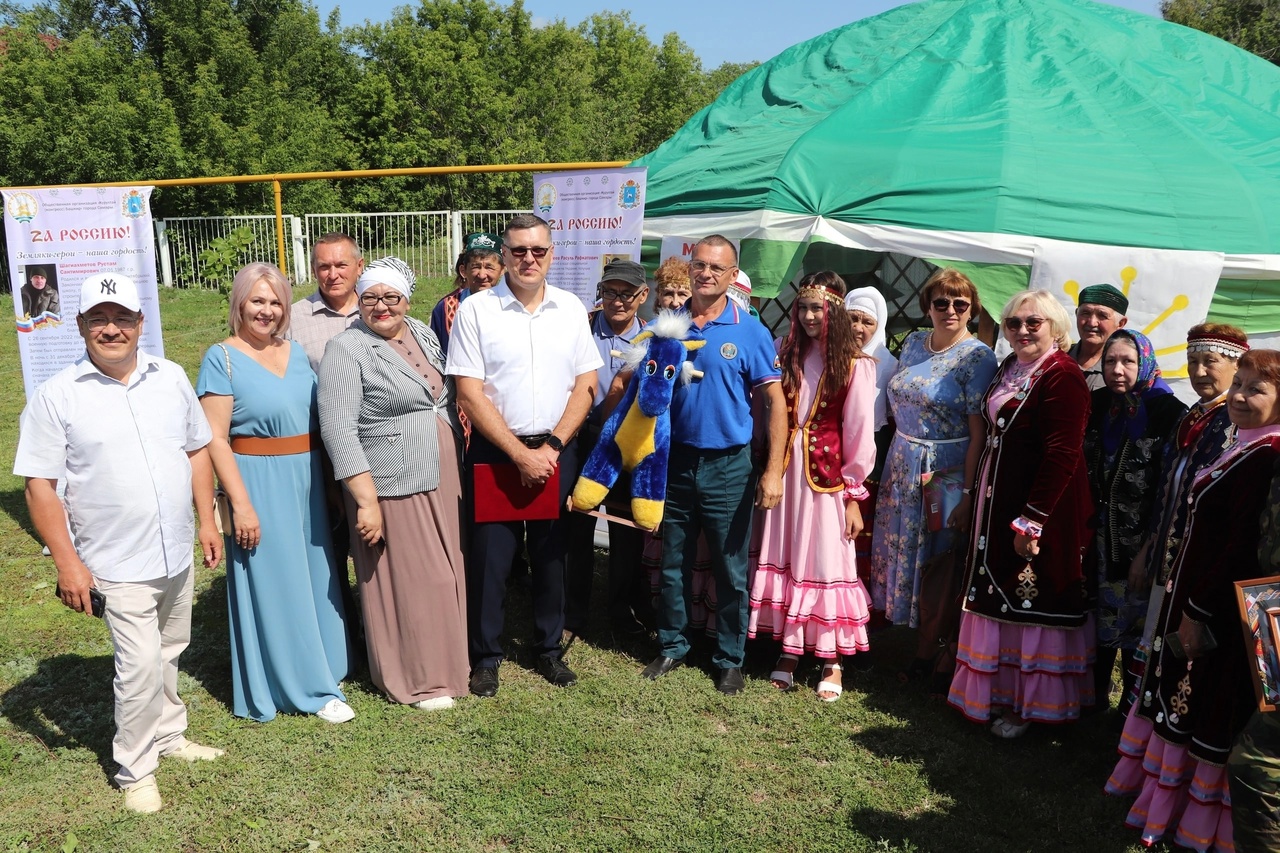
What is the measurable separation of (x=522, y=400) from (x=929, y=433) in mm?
1621

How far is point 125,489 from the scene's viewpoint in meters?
2.91

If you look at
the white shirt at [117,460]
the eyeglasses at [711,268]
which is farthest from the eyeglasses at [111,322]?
the eyeglasses at [711,268]

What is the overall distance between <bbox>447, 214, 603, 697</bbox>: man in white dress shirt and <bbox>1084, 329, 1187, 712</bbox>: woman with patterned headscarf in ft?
6.39

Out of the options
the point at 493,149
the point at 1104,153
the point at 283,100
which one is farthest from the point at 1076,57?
the point at 493,149

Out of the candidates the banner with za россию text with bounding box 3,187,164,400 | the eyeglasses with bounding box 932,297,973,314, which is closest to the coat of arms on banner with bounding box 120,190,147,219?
the banner with za россию text with bounding box 3,187,164,400

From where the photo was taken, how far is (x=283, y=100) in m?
22.6

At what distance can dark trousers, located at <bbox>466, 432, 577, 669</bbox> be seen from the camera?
3.82 metres

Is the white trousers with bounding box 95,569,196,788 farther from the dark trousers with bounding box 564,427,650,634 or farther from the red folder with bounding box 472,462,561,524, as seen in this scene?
the dark trousers with bounding box 564,427,650,634

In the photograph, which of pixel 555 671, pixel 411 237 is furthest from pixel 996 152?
pixel 411 237

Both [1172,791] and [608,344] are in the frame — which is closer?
[1172,791]

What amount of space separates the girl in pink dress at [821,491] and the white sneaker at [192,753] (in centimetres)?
218

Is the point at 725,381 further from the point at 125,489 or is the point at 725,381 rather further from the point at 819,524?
the point at 125,489

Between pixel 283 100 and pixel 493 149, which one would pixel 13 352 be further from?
pixel 493 149

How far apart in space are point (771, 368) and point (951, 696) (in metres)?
1.44
